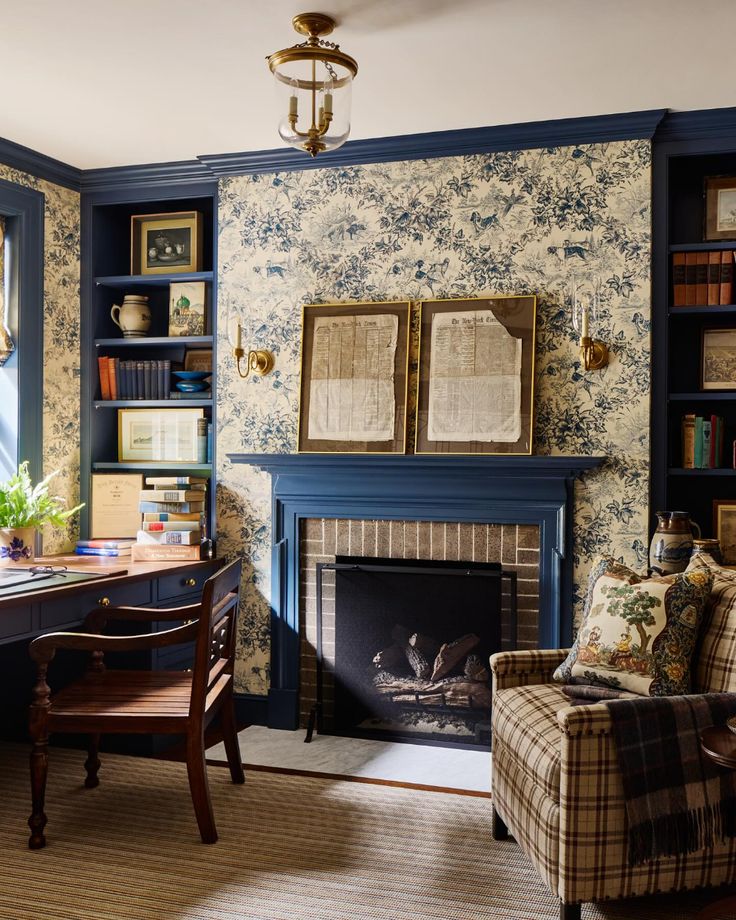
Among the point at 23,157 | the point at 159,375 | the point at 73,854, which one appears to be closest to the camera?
the point at 73,854

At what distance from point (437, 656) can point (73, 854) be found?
172cm

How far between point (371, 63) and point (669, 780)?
2443mm

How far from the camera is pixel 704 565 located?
9.24 ft

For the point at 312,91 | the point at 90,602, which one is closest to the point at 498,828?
the point at 90,602

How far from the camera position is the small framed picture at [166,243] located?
4.46 m

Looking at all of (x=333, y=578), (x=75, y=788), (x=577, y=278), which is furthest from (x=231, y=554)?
(x=577, y=278)

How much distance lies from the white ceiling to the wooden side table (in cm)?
208

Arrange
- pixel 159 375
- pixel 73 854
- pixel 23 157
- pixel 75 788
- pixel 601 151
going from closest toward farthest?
pixel 73 854 → pixel 75 788 → pixel 601 151 → pixel 23 157 → pixel 159 375

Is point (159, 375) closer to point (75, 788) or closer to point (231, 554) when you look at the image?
point (231, 554)

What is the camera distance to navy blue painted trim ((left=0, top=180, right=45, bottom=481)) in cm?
413

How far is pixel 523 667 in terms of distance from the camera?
9.56 ft

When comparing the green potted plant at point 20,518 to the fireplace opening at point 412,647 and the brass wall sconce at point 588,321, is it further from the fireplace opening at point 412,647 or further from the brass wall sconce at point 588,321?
the brass wall sconce at point 588,321

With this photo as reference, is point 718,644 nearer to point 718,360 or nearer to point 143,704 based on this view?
point 718,360

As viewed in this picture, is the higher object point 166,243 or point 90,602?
point 166,243
